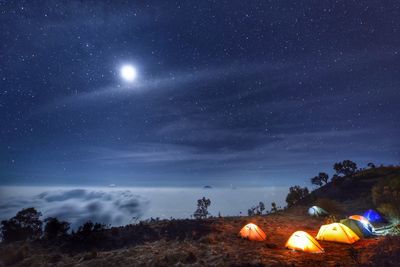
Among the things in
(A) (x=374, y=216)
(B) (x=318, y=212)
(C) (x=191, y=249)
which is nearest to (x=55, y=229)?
(C) (x=191, y=249)

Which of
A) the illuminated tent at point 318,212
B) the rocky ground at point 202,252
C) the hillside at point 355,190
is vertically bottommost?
the rocky ground at point 202,252

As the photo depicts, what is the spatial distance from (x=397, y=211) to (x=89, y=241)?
26061 mm

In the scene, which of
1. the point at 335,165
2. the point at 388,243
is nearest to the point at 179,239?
the point at 388,243

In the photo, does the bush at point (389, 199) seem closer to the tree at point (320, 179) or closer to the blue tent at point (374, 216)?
the blue tent at point (374, 216)

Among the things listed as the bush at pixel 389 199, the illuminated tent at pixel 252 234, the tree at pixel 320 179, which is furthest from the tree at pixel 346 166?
the illuminated tent at pixel 252 234

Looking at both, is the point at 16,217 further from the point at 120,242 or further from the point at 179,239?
the point at 179,239

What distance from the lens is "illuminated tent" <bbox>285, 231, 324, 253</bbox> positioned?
51.7ft

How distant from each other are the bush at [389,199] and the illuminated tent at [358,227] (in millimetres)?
5868

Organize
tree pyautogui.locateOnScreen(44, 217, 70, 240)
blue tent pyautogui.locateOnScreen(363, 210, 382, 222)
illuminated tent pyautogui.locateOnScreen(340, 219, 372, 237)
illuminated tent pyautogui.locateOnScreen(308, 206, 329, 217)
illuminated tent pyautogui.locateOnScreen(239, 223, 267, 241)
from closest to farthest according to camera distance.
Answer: illuminated tent pyautogui.locateOnScreen(340, 219, 372, 237) < illuminated tent pyautogui.locateOnScreen(239, 223, 267, 241) < tree pyautogui.locateOnScreen(44, 217, 70, 240) < blue tent pyautogui.locateOnScreen(363, 210, 382, 222) < illuminated tent pyautogui.locateOnScreen(308, 206, 329, 217)

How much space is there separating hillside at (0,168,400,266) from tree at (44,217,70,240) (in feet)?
3.60

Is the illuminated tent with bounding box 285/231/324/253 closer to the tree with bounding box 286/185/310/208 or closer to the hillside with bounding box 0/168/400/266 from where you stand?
the hillside with bounding box 0/168/400/266

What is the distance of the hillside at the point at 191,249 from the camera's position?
1389 centimetres

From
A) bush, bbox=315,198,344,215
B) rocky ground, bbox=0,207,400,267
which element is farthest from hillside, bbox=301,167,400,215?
rocky ground, bbox=0,207,400,267

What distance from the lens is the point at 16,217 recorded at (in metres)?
31.9
